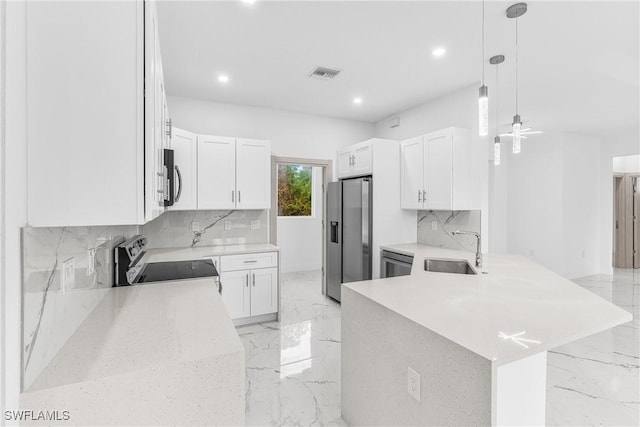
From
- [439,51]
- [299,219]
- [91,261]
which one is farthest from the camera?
[299,219]

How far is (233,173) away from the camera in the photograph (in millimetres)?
3691

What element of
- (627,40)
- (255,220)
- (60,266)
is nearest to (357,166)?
(255,220)

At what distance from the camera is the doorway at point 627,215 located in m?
6.70

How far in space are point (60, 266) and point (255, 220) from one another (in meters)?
3.11

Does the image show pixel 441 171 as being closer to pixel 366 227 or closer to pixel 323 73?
pixel 366 227

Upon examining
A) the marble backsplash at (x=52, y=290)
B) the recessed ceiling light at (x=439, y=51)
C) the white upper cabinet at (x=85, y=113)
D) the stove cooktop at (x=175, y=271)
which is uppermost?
the recessed ceiling light at (x=439, y=51)

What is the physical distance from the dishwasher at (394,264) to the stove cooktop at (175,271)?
6.87ft

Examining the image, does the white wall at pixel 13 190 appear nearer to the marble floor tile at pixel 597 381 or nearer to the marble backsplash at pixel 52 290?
the marble backsplash at pixel 52 290

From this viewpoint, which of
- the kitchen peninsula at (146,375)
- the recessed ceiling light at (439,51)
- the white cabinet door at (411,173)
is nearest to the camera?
the kitchen peninsula at (146,375)

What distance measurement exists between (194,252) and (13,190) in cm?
274

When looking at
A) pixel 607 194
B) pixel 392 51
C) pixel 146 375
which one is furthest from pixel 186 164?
pixel 607 194

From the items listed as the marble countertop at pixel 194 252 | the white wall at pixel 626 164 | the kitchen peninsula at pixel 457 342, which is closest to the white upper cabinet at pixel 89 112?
the kitchen peninsula at pixel 457 342

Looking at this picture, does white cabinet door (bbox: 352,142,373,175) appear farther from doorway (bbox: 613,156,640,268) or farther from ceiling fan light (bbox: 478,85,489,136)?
doorway (bbox: 613,156,640,268)

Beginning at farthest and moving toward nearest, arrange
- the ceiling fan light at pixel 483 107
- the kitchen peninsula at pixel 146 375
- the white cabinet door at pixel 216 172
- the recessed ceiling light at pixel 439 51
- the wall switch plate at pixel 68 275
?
the white cabinet door at pixel 216 172, the recessed ceiling light at pixel 439 51, the ceiling fan light at pixel 483 107, the wall switch plate at pixel 68 275, the kitchen peninsula at pixel 146 375
